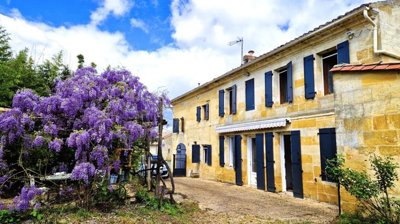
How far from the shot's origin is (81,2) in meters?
9.92

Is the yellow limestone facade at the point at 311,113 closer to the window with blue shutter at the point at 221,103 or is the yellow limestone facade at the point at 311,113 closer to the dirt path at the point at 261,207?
the window with blue shutter at the point at 221,103

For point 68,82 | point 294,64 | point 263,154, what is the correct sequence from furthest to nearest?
point 263,154, point 294,64, point 68,82

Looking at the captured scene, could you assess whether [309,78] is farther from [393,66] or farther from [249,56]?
[249,56]

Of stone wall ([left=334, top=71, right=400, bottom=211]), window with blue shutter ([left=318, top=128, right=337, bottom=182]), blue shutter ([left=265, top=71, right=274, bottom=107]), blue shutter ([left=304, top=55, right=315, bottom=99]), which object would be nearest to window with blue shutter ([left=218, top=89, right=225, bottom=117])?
blue shutter ([left=265, top=71, right=274, bottom=107])

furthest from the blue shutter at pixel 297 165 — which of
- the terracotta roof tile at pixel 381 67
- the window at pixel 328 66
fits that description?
the terracotta roof tile at pixel 381 67

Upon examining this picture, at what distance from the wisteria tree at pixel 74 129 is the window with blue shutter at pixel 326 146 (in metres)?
5.04

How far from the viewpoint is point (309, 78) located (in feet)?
29.6

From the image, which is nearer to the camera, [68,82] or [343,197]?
[343,197]

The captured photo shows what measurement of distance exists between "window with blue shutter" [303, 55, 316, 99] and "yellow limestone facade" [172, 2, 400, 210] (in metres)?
0.11

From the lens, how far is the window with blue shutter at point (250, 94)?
1186 cm

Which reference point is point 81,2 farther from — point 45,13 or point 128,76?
point 128,76

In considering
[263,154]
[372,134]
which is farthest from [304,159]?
[372,134]

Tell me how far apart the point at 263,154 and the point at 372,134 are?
5866 mm

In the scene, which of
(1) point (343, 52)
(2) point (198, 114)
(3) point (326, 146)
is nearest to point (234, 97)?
(2) point (198, 114)
